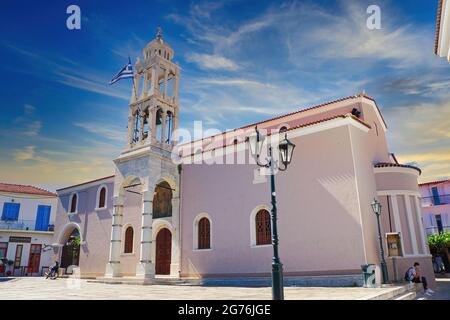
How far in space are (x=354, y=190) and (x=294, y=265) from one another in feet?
13.1

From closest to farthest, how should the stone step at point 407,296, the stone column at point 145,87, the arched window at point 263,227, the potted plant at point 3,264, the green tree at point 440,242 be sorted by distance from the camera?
the stone step at point 407,296
the arched window at point 263,227
the stone column at point 145,87
the green tree at point 440,242
the potted plant at point 3,264

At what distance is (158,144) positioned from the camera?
19125mm

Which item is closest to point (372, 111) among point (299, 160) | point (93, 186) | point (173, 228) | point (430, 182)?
point (299, 160)

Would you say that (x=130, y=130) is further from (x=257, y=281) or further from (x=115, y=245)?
(x=257, y=281)

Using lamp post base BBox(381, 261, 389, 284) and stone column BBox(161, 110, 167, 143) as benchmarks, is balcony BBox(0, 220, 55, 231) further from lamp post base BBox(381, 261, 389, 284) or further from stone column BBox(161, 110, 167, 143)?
lamp post base BBox(381, 261, 389, 284)

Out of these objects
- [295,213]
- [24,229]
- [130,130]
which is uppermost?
[130,130]

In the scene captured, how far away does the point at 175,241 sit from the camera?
1853 cm

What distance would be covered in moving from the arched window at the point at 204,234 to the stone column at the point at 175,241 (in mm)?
1262

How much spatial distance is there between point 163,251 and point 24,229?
17.5m

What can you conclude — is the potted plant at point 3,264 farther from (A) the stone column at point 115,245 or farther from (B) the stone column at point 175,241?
(B) the stone column at point 175,241

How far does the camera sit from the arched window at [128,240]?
20764 millimetres

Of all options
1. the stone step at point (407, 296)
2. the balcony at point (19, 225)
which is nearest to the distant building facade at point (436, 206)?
the stone step at point (407, 296)

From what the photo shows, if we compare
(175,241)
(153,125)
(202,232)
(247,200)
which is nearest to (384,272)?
(247,200)

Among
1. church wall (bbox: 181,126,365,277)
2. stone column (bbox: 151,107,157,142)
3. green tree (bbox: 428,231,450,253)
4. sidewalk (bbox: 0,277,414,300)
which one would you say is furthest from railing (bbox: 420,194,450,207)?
stone column (bbox: 151,107,157,142)
